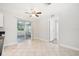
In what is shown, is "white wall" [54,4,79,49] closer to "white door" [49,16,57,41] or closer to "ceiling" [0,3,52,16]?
"white door" [49,16,57,41]

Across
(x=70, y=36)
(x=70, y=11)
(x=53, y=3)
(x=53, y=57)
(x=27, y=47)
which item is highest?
(x=53, y=3)

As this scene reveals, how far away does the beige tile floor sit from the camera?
2.37 metres

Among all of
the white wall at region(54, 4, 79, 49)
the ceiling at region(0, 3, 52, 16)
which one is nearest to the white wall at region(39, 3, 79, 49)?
the white wall at region(54, 4, 79, 49)

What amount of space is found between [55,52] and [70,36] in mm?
457

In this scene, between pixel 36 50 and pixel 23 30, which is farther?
pixel 23 30

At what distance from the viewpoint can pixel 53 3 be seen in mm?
2393

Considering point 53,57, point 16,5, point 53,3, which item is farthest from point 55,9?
point 53,57

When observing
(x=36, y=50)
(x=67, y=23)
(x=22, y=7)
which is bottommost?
(x=36, y=50)

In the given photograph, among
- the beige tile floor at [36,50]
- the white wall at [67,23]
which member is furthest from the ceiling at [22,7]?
the beige tile floor at [36,50]

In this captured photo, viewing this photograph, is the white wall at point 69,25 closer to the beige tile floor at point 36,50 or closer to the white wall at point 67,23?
the white wall at point 67,23

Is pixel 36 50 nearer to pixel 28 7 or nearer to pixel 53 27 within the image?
pixel 53 27

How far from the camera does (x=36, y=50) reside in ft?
7.90

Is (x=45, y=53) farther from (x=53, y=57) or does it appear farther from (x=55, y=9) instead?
(x=55, y=9)

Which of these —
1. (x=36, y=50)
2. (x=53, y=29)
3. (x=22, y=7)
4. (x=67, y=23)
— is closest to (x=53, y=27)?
(x=53, y=29)
